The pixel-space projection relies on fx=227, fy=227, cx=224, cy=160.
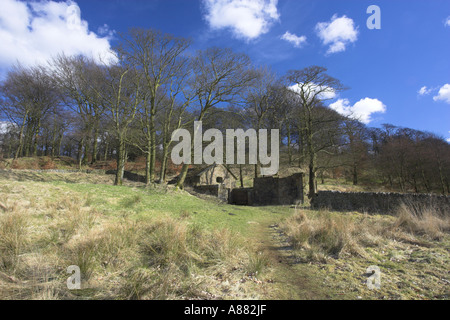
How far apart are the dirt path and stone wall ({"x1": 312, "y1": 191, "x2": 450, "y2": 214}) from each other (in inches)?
362

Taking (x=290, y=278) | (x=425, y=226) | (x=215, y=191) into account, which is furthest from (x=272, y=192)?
(x=290, y=278)

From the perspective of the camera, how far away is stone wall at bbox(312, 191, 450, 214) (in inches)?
428

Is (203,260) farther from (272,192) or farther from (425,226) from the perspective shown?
(272,192)

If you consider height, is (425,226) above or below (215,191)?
below

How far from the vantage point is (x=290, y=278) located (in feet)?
13.2

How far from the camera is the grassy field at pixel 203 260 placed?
3.22 m

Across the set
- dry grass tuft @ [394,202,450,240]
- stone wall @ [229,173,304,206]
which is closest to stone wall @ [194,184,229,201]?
stone wall @ [229,173,304,206]

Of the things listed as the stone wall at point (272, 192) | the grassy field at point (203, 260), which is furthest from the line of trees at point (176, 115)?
the grassy field at point (203, 260)

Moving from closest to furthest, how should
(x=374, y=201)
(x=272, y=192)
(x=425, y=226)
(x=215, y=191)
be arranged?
(x=425, y=226)
(x=374, y=201)
(x=215, y=191)
(x=272, y=192)

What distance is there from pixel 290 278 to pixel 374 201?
1254 centimetres

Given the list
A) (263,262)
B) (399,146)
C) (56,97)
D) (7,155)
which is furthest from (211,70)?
(7,155)

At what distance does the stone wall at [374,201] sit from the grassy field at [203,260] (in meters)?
5.41
